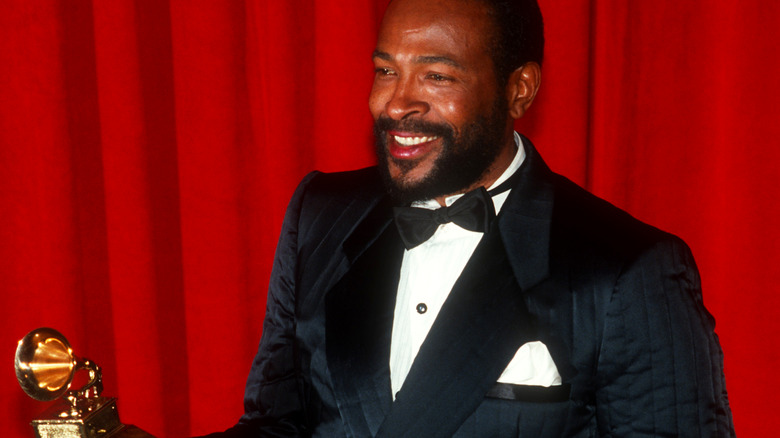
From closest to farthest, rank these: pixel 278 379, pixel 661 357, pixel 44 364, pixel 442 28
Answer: pixel 44 364 < pixel 661 357 < pixel 442 28 < pixel 278 379

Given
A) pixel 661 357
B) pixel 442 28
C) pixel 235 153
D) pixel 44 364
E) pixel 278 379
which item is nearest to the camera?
pixel 44 364

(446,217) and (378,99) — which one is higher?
(378,99)

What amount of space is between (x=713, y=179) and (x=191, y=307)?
1331 mm

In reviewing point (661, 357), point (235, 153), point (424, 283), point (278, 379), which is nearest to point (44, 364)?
point (278, 379)

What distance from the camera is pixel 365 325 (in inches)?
47.5

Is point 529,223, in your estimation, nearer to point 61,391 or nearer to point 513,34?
point 513,34

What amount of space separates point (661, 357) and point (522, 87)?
0.55m

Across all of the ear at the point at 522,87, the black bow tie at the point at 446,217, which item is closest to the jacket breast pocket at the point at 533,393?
the black bow tie at the point at 446,217

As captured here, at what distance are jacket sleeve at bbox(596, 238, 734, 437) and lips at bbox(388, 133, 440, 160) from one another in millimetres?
390

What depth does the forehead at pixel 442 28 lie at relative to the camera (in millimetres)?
1180

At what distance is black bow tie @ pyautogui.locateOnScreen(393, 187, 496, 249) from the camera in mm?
1205

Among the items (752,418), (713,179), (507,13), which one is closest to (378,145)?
(507,13)

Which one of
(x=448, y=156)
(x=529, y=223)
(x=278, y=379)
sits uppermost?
(x=448, y=156)

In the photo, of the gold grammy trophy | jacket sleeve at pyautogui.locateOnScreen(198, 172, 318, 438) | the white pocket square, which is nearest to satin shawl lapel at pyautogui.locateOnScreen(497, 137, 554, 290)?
the white pocket square
